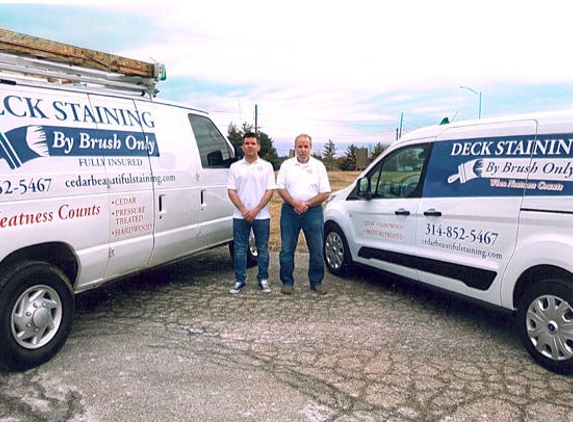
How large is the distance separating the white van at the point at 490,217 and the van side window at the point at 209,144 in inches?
70.6

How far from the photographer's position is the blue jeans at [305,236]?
5281mm

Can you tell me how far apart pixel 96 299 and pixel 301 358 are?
2589 millimetres

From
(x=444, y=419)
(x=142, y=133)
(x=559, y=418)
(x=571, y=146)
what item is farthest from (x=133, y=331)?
(x=571, y=146)

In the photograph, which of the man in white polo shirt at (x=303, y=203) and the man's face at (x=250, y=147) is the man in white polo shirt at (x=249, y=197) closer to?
the man's face at (x=250, y=147)

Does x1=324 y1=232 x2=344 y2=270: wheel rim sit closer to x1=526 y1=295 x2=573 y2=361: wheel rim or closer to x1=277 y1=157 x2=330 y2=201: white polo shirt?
x1=277 y1=157 x2=330 y2=201: white polo shirt

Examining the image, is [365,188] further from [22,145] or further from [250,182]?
[22,145]

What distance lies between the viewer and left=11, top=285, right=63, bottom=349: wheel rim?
11.1 ft

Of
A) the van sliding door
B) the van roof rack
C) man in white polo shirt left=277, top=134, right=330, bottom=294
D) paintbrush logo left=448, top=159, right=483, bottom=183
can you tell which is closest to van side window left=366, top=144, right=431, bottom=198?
paintbrush logo left=448, top=159, right=483, bottom=183

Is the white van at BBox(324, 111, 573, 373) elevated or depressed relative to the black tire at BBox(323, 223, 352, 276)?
elevated

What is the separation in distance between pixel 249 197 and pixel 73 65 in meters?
2.12

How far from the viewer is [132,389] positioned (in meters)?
3.18

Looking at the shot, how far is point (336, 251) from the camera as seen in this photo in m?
6.08

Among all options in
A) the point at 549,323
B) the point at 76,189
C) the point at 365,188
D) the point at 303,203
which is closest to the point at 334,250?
the point at 365,188

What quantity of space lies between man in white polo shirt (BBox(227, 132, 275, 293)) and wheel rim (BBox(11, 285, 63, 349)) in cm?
208
